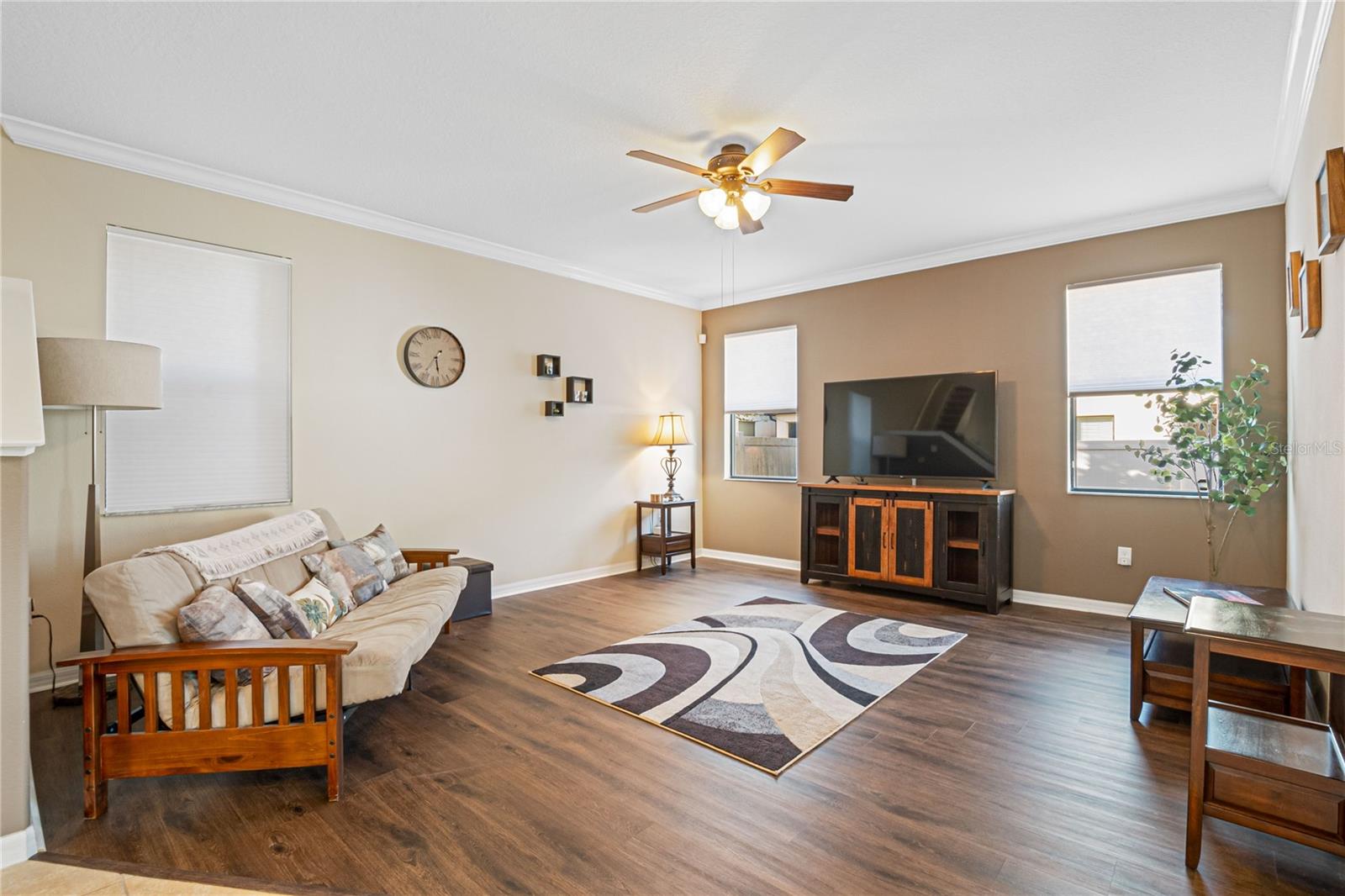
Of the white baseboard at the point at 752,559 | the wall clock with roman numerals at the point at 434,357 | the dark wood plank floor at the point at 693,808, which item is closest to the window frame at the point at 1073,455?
Answer: the dark wood plank floor at the point at 693,808

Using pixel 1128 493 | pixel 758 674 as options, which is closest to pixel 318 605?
pixel 758 674

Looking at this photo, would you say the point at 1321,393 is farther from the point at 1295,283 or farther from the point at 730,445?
the point at 730,445

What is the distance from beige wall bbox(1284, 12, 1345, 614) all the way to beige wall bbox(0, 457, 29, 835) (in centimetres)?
423

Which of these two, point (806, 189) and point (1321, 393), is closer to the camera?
point (1321, 393)

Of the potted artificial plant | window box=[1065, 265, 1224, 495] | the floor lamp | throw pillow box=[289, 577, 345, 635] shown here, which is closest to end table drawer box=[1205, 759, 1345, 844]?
the potted artificial plant

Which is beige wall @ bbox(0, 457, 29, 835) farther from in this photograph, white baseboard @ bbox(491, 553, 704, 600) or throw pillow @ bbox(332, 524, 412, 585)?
white baseboard @ bbox(491, 553, 704, 600)

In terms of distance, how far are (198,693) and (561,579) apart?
337 cm

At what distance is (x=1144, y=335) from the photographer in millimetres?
4316

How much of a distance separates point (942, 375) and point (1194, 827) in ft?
12.1

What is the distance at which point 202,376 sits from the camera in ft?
11.7

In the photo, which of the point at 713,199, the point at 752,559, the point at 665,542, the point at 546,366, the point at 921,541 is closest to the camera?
the point at 713,199

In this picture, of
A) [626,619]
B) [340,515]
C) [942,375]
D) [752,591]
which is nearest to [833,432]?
[942,375]

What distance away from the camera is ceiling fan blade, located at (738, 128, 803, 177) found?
2678mm

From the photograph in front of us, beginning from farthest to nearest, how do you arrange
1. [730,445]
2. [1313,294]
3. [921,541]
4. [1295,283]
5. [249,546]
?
[730,445] < [921,541] < [1295,283] < [249,546] < [1313,294]
